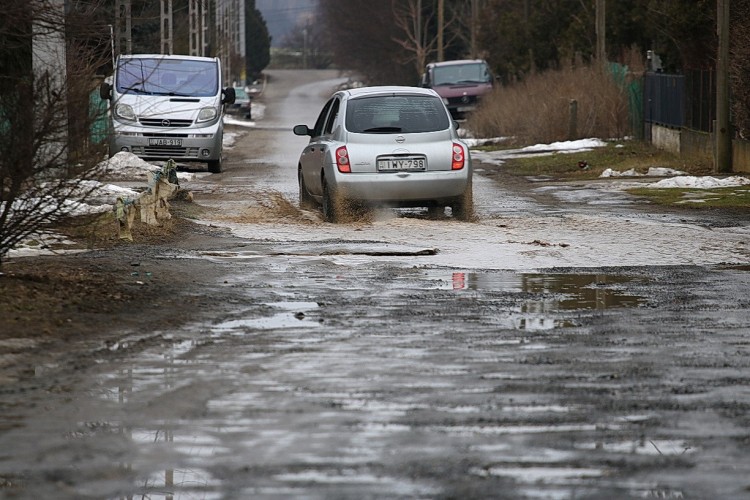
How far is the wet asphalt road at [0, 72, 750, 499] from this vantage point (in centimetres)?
529

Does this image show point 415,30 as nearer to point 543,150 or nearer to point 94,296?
point 543,150

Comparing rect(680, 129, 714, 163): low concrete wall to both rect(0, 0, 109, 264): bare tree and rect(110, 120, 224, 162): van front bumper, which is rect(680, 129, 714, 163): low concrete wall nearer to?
rect(110, 120, 224, 162): van front bumper

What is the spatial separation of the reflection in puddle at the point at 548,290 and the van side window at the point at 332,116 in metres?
5.60

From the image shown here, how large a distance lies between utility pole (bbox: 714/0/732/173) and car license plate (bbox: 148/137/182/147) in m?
9.45

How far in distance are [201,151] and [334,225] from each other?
11484mm

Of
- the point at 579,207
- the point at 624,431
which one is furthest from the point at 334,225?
the point at 624,431

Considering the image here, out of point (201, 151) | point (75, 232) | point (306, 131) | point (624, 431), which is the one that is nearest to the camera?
point (624, 431)

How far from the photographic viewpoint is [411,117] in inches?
643

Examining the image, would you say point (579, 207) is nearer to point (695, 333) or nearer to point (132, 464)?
point (695, 333)

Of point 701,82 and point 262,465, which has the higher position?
point 701,82

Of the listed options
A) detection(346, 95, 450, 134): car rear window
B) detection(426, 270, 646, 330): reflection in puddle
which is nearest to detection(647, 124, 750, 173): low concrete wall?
detection(346, 95, 450, 134): car rear window

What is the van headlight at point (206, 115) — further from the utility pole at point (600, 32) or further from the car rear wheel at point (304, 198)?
the utility pole at point (600, 32)

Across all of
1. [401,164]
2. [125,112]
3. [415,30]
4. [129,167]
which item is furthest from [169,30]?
[415,30]

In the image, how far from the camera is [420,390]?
6.89 metres
